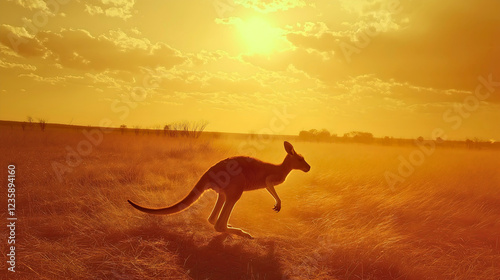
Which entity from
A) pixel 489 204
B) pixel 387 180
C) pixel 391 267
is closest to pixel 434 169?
pixel 387 180

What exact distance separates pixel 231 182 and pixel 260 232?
1.18m

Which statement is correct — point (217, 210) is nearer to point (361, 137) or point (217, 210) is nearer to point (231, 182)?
point (231, 182)

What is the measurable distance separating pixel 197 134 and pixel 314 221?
16.0m

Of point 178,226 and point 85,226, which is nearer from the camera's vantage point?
point 85,226

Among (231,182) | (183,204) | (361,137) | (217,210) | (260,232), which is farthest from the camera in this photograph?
(361,137)

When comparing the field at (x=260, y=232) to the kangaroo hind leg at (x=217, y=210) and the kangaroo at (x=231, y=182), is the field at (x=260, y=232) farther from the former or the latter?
the kangaroo at (x=231, y=182)

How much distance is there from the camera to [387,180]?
9695 mm

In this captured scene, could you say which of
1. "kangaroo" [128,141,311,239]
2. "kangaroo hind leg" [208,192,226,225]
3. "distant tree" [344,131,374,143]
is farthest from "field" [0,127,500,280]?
"distant tree" [344,131,374,143]

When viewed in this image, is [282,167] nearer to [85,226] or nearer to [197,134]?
[85,226]

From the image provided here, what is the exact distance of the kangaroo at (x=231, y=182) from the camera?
4.55 m

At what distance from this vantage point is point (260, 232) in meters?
5.27

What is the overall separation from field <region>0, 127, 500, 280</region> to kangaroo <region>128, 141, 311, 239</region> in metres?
0.37

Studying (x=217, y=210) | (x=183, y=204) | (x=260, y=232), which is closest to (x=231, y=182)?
(x=217, y=210)

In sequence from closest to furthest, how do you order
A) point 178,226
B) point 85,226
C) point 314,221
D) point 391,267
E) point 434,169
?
point 391,267, point 85,226, point 178,226, point 314,221, point 434,169
